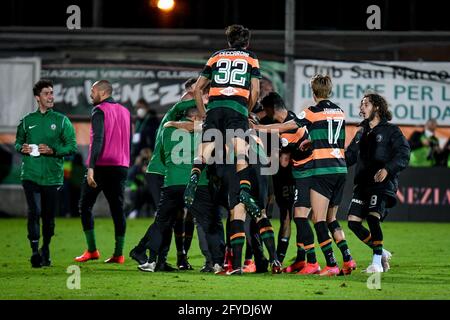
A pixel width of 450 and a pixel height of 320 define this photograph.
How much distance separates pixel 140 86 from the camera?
84.1ft

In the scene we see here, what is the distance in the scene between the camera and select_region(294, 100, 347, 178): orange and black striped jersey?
502 inches

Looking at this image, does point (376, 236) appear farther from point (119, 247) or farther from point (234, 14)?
point (234, 14)

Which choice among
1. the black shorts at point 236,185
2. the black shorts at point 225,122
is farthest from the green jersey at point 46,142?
the black shorts at point 225,122

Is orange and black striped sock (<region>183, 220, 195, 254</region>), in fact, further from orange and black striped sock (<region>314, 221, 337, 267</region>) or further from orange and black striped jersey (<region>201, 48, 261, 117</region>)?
orange and black striped jersey (<region>201, 48, 261, 117</region>)

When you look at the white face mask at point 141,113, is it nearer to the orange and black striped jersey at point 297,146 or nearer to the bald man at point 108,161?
the bald man at point 108,161

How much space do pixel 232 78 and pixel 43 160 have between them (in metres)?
2.99

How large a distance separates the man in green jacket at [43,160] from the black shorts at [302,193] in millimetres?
3089

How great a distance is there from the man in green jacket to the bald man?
1.98 feet

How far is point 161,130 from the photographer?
13.5 m

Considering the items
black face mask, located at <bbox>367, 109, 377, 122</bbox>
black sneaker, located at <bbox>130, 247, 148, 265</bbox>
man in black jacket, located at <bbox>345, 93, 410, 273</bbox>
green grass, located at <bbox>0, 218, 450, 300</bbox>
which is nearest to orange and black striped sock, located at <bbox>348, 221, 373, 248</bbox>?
man in black jacket, located at <bbox>345, 93, 410, 273</bbox>

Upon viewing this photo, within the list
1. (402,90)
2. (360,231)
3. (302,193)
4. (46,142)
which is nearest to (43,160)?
(46,142)

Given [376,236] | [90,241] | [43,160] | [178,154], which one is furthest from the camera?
[90,241]

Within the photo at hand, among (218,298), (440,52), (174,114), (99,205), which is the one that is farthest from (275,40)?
(218,298)

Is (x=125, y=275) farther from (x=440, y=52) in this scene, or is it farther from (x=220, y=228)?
(x=440, y=52)
